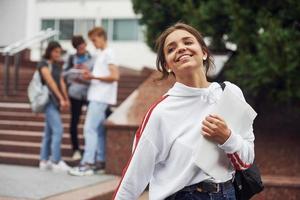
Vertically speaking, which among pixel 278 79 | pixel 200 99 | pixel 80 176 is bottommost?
pixel 80 176

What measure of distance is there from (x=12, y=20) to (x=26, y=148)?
18.5 m

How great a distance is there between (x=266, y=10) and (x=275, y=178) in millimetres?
2563

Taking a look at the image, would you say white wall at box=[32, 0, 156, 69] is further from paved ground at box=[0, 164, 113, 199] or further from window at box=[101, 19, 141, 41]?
paved ground at box=[0, 164, 113, 199]

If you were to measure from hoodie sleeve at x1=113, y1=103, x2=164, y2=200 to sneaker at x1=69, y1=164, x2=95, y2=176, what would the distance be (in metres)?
4.46

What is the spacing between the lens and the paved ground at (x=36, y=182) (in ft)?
18.6

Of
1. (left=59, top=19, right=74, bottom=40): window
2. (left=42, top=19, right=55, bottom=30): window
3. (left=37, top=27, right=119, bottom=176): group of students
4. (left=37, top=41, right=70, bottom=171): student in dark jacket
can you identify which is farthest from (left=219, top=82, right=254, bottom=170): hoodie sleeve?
(left=42, top=19, right=55, bottom=30): window

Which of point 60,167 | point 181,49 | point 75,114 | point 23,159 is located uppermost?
point 181,49

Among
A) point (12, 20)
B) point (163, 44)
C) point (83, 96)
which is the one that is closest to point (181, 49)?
point (163, 44)

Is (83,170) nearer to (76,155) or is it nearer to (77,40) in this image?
(76,155)

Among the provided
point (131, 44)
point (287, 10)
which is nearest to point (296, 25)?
point (287, 10)

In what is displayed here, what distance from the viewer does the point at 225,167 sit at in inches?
102

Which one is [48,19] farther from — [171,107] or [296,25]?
[171,107]

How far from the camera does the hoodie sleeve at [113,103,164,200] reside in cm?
255

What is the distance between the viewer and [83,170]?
23.0ft
